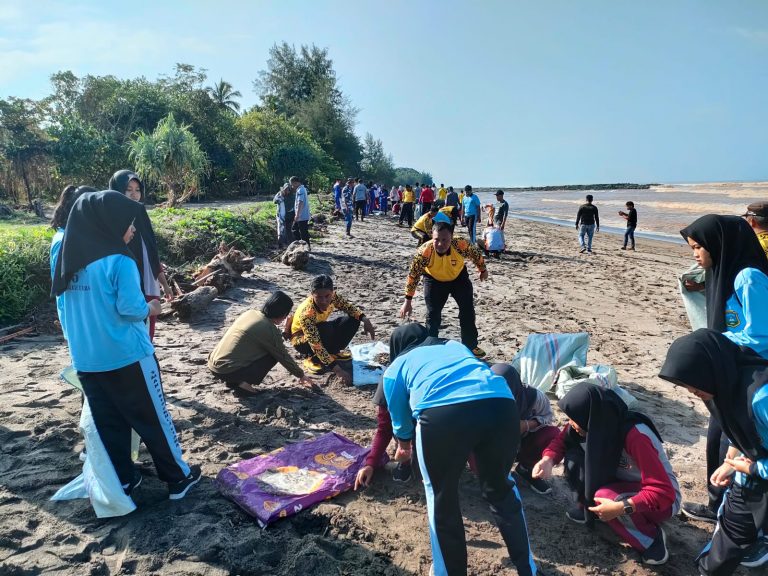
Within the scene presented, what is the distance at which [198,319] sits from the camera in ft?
23.4

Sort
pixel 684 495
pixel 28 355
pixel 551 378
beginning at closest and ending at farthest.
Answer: pixel 684 495 → pixel 551 378 → pixel 28 355

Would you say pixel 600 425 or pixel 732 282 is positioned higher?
pixel 732 282

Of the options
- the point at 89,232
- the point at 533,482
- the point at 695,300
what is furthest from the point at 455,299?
the point at 89,232

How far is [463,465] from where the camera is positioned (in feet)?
7.54

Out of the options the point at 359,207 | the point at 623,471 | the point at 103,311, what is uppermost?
the point at 359,207

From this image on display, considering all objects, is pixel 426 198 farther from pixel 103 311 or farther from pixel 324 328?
pixel 103 311

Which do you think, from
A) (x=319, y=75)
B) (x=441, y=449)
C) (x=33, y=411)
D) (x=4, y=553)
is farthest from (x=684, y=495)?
(x=319, y=75)

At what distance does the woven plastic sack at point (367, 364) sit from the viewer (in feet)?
17.0

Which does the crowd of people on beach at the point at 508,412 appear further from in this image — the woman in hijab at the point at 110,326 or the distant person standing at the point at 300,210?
the distant person standing at the point at 300,210

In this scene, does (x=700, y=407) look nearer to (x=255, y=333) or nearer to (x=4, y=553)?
(x=255, y=333)

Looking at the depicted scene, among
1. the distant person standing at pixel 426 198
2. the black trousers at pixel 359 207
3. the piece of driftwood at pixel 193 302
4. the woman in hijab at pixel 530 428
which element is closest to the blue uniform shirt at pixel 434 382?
the woman in hijab at pixel 530 428

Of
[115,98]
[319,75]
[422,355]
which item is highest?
[319,75]

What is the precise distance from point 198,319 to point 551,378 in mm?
4863

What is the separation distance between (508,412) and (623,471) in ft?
3.96
